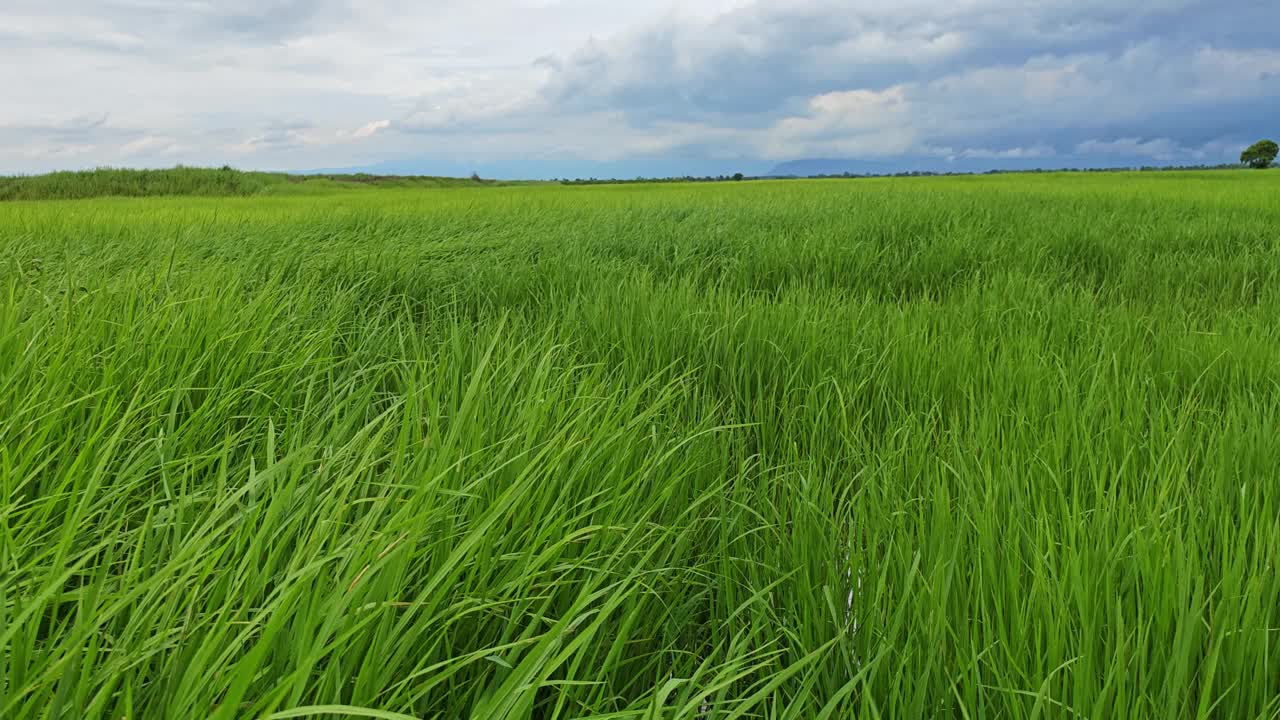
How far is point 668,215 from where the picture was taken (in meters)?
5.91

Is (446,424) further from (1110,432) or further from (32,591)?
(1110,432)

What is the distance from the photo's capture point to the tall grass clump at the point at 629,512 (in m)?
0.66

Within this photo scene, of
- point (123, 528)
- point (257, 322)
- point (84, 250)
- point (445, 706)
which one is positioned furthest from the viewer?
point (84, 250)

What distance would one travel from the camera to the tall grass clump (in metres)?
0.66

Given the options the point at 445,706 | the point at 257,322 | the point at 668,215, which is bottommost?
the point at 445,706

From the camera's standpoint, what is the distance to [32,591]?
0.77 m

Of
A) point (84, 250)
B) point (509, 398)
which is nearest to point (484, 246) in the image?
point (84, 250)

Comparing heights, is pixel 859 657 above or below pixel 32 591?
below

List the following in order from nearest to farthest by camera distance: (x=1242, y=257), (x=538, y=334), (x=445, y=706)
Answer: (x=445, y=706) < (x=538, y=334) < (x=1242, y=257)

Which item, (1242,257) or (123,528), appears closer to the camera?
(123,528)

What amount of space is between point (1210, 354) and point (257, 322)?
271 cm

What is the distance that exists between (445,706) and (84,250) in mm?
4072

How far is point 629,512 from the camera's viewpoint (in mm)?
1047

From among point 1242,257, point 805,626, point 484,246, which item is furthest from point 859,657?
point 1242,257
